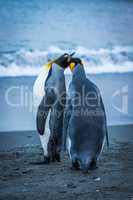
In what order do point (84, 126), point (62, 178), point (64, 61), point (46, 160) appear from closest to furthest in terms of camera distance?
point (62, 178) < point (84, 126) < point (46, 160) < point (64, 61)

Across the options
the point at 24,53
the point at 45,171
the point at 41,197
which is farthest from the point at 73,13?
the point at 41,197

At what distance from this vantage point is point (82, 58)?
3602 mm

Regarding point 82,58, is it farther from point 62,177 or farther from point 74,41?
point 62,177

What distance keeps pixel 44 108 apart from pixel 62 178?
571mm

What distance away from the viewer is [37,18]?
3.67 meters

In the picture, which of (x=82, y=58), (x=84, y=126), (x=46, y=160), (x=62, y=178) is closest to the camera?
(x=62, y=178)

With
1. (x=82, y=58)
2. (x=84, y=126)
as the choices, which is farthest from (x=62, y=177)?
(x=82, y=58)

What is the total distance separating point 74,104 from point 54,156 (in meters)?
0.37

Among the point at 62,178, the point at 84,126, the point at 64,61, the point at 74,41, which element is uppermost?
the point at 74,41

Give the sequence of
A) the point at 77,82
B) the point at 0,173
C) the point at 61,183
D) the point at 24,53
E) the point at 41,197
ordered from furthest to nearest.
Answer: the point at 24,53 → the point at 77,82 → the point at 0,173 → the point at 61,183 → the point at 41,197

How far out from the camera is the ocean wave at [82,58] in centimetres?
355

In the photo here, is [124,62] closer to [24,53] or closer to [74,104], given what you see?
[24,53]

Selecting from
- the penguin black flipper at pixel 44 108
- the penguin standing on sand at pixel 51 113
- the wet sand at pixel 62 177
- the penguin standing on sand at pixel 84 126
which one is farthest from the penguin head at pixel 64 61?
the wet sand at pixel 62 177

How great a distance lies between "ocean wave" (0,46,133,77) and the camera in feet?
11.7
